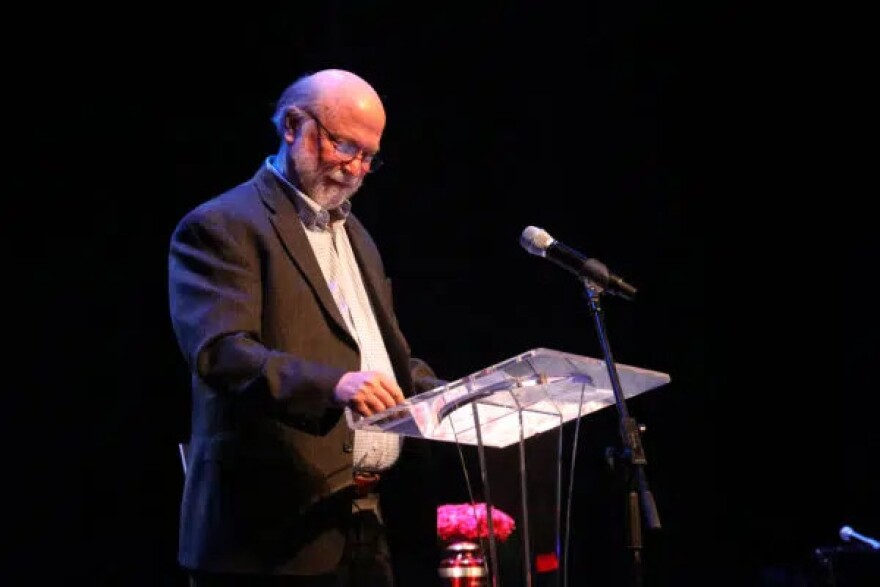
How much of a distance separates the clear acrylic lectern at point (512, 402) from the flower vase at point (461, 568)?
2.55 feet

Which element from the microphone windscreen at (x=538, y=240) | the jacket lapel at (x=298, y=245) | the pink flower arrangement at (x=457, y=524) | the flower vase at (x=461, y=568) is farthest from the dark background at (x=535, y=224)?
the microphone windscreen at (x=538, y=240)

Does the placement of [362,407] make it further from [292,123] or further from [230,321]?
[292,123]

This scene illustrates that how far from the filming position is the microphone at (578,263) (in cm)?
245

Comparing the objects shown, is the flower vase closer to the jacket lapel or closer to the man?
the man

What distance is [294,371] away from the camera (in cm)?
210

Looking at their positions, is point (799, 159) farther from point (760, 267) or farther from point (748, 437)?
point (748, 437)

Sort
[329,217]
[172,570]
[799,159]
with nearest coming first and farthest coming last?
[329,217] → [172,570] → [799,159]

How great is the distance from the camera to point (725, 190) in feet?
18.7

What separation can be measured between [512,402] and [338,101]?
2.82ft

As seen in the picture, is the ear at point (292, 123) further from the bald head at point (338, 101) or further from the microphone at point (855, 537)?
the microphone at point (855, 537)

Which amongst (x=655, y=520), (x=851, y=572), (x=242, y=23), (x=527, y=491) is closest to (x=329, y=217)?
(x=527, y=491)

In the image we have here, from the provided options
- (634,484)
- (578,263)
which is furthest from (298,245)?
(634,484)

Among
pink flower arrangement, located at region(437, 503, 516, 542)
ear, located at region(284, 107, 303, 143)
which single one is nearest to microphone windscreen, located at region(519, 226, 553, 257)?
ear, located at region(284, 107, 303, 143)

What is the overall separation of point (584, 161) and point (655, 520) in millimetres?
3364
